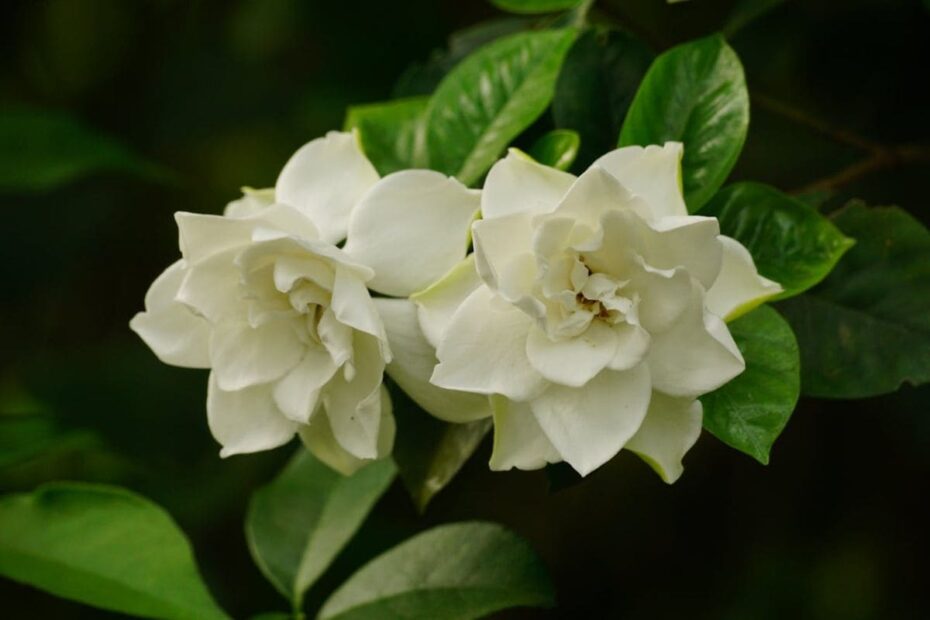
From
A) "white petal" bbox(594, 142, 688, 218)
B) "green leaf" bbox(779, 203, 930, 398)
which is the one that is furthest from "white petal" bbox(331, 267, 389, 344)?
"green leaf" bbox(779, 203, 930, 398)

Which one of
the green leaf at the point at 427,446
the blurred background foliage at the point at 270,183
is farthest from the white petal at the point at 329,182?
the blurred background foliage at the point at 270,183

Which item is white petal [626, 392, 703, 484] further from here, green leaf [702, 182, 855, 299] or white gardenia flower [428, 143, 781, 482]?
green leaf [702, 182, 855, 299]

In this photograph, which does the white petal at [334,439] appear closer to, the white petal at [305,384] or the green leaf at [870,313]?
the white petal at [305,384]

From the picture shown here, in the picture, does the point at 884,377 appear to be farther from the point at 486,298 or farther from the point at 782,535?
the point at 782,535

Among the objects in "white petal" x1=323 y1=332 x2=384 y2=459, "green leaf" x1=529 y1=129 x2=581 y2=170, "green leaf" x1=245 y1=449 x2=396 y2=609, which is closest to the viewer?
"white petal" x1=323 y1=332 x2=384 y2=459

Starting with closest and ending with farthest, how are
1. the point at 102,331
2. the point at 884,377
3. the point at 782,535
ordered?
the point at 884,377 < the point at 782,535 < the point at 102,331

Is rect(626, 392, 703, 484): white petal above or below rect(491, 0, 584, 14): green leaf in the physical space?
below

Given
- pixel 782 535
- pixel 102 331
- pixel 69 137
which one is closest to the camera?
pixel 69 137

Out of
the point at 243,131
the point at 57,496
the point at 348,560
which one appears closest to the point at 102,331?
the point at 243,131
